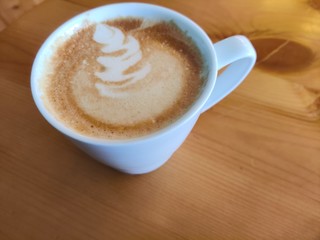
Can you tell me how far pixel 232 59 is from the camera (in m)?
0.61

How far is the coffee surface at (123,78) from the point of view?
588 millimetres

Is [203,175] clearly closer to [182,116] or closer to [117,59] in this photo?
[182,116]

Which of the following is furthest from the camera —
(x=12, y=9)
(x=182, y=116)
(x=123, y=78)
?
(x=12, y=9)

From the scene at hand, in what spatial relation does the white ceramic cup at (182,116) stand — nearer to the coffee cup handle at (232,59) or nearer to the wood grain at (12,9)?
the coffee cup handle at (232,59)

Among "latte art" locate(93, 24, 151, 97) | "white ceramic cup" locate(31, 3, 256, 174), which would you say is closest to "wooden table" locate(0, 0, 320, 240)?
"white ceramic cup" locate(31, 3, 256, 174)

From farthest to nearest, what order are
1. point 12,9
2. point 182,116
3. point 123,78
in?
point 12,9
point 123,78
point 182,116

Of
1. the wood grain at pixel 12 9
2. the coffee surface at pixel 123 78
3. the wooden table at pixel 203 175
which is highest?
the coffee surface at pixel 123 78

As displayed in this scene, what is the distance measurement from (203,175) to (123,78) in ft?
0.77

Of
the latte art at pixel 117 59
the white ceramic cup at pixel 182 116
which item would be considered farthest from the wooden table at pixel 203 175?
the latte art at pixel 117 59

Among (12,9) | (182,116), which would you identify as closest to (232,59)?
(182,116)

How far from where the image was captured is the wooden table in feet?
2.01

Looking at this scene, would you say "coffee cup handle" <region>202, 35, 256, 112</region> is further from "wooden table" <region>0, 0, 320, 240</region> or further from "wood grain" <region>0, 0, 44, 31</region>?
"wood grain" <region>0, 0, 44, 31</region>

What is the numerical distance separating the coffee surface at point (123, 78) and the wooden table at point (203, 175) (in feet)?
0.43

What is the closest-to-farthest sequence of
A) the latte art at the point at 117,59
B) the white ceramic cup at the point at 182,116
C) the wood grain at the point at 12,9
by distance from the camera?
the white ceramic cup at the point at 182,116 → the latte art at the point at 117,59 → the wood grain at the point at 12,9
